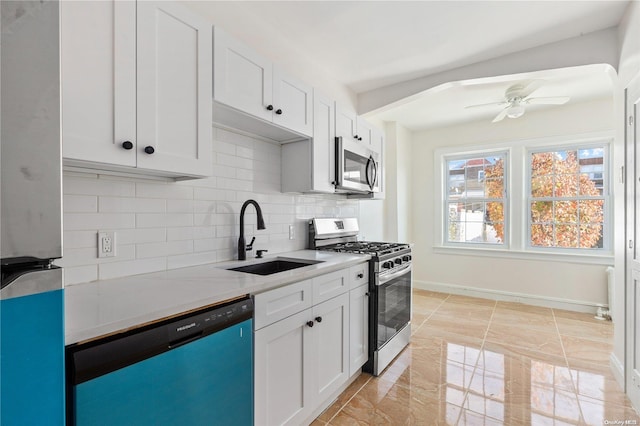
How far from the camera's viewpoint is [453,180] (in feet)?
16.0

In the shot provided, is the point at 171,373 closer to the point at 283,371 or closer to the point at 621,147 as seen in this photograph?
the point at 283,371

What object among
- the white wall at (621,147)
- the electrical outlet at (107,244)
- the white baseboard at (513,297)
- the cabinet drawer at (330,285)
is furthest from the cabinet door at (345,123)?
the white baseboard at (513,297)

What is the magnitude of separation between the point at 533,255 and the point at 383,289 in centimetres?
300

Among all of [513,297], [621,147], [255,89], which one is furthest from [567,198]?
[255,89]

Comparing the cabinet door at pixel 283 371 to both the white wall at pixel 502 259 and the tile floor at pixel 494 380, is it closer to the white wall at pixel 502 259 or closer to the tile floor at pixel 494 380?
the tile floor at pixel 494 380

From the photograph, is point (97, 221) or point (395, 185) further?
point (395, 185)

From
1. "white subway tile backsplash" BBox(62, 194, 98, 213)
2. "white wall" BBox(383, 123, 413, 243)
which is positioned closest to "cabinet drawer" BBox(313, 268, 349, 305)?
"white subway tile backsplash" BBox(62, 194, 98, 213)

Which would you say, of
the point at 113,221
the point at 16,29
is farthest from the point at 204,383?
the point at 16,29

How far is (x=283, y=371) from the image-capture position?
1.57 meters

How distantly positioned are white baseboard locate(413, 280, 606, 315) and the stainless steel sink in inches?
134

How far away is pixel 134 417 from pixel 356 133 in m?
2.60

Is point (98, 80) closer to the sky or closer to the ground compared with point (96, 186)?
closer to the sky

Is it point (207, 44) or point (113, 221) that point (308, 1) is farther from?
point (113, 221)

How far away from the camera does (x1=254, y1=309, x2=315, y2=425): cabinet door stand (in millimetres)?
1433
